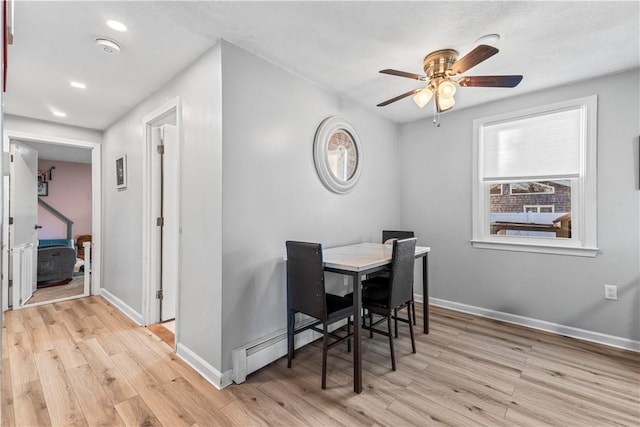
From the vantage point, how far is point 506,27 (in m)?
2.04

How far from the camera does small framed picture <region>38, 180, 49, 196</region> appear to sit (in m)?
6.27

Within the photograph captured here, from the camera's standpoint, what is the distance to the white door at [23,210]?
3637 millimetres

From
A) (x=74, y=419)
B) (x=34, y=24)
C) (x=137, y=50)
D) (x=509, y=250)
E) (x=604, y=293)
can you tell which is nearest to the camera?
(x=74, y=419)

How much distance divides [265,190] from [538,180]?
8.71 ft

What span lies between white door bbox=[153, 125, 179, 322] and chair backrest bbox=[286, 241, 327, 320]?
1442 millimetres

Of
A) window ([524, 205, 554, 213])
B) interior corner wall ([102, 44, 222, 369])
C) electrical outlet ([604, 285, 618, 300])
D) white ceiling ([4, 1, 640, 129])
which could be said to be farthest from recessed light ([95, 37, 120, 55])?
electrical outlet ([604, 285, 618, 300])

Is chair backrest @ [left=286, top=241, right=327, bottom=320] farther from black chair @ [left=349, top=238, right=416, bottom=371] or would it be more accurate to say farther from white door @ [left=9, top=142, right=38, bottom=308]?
white door @ [left=9, top=142, right=38, bottom=308]

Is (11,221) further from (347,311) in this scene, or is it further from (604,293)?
(604,293)

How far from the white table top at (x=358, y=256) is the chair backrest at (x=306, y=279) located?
133 mm

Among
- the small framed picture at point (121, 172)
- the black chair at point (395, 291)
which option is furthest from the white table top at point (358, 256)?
the small framed picture at point (121, 172)

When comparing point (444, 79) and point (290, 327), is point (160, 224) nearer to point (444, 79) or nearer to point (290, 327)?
point (290, 327)

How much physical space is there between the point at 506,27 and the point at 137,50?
8.28 ft

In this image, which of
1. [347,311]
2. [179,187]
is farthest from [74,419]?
[347,311]

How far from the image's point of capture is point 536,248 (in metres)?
3.05
